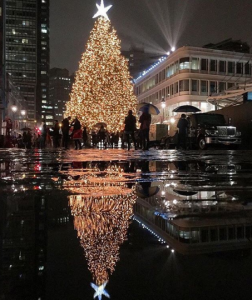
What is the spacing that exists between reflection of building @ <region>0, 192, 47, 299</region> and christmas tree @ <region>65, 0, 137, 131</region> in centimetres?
3325

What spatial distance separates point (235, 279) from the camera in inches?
53.6

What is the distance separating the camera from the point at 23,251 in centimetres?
168

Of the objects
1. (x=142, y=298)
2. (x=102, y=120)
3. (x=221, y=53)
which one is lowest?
(x=142, y=298)

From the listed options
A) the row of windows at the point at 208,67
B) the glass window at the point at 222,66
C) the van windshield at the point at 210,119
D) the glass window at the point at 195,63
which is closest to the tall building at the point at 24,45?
A: the row of windows at the point at 208,67

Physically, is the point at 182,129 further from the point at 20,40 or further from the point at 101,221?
the point at 20,40

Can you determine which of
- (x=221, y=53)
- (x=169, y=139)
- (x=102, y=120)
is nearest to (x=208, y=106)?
(x=221, y=53)

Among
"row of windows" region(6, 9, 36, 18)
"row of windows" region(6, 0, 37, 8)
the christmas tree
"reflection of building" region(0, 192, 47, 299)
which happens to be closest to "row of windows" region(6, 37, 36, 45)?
"row of windows" region(6, 9, 36, 18)

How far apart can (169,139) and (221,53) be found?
39813mm

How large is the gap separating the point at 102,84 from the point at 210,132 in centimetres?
1690

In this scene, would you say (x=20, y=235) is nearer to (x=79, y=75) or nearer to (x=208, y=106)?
(x=79, y=75)

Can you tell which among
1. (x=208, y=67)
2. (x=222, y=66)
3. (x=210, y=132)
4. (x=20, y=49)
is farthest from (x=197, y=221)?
(x=20, y=49)

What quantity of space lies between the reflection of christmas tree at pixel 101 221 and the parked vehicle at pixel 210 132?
18361 mm

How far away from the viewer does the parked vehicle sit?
71.3ft

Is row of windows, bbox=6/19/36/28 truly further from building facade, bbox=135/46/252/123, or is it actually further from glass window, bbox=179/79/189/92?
glass window, bbox=179/79/189/92
